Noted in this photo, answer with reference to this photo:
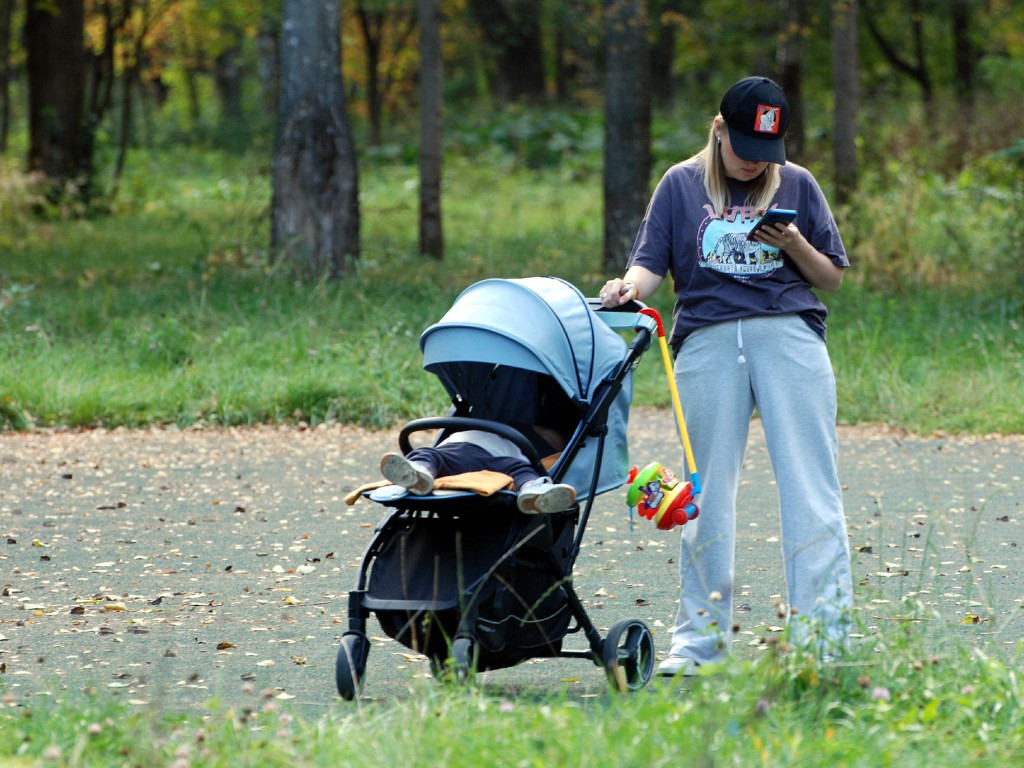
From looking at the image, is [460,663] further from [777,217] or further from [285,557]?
[285,557]

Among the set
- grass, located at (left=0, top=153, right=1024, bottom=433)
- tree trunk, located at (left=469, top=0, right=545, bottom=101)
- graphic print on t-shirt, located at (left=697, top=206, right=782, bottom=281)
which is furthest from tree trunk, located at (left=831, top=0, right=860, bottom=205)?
tree trunk, located at (left=469, top=0, right=545, bottom=101)

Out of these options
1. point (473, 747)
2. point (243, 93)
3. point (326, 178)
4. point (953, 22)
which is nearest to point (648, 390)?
point (326, 178)

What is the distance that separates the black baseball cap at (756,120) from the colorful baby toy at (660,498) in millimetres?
1101

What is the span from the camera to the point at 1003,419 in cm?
1017

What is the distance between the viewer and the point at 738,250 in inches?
187

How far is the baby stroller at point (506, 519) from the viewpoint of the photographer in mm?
4383

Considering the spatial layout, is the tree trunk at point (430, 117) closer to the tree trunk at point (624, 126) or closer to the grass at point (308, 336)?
the grass at point (308, 336)

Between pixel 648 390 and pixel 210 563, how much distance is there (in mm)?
5384

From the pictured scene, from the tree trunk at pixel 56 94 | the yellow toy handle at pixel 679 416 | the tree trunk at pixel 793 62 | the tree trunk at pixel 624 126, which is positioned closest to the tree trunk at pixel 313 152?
the tree trunk at pixel 624 126

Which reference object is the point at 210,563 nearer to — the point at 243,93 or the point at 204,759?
the point at 204,759

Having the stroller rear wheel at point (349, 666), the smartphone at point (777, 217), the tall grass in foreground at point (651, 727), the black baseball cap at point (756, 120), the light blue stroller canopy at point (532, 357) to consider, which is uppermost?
the black baseball cap at point (756, 120)

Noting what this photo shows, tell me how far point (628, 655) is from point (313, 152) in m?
10.1

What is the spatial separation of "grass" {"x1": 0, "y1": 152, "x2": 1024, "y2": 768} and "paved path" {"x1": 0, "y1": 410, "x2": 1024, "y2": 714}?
0.86ft

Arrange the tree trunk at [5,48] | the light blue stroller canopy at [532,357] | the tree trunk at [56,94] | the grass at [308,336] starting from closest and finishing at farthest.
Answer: the light blue stroller canopy at [532,357] < the grass at [308,336] < the tree trunk at [56,94] < the tree trunk at [5,48]
